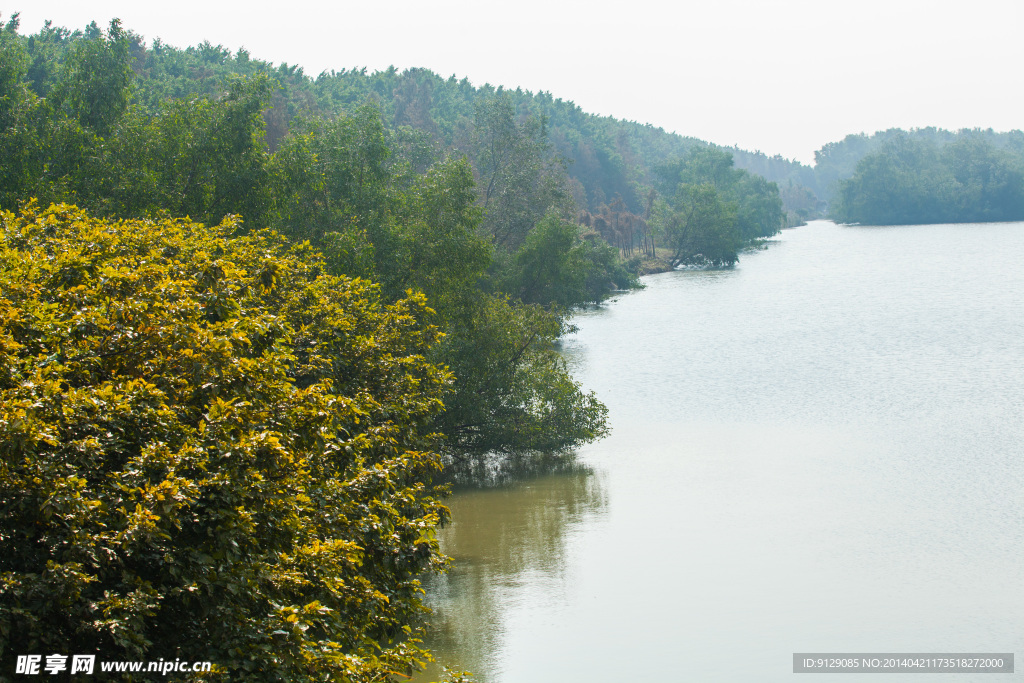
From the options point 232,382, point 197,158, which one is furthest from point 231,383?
point 197,158

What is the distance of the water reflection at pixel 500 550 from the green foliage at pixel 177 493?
4.99 meters

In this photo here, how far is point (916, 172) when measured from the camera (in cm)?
16975

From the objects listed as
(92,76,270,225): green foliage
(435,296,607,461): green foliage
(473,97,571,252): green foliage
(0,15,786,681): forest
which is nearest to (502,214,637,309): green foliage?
(473,97,571,252): green foliage

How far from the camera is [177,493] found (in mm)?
9445

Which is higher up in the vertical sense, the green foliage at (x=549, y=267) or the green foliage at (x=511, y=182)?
the green foliage at (x=511, y=182)

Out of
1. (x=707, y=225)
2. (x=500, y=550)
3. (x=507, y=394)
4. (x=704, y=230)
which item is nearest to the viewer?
(x=500, y=550)

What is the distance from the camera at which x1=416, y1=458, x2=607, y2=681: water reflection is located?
19531 millimetres

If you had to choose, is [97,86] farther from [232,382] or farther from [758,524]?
[758,524]

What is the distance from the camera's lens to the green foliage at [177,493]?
9.05m

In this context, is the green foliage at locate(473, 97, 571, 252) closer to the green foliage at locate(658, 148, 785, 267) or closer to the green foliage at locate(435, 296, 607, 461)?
the green foliage at locate(435, 296, 607, 461)

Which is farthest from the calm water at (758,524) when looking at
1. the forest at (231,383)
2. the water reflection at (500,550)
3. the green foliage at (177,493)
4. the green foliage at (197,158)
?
the green foliage at (197,158)

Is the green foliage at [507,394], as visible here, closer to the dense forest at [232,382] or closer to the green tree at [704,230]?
the dense forest at [232,382]

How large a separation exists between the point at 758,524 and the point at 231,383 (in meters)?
18.6

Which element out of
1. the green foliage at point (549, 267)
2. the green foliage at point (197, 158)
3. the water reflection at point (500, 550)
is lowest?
the water reflection at point (500, 550)
